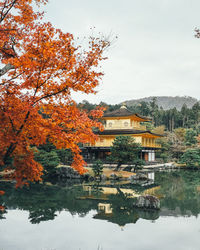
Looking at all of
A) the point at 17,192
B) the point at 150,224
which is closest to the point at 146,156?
the point at 17,192

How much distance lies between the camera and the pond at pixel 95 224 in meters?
7.08

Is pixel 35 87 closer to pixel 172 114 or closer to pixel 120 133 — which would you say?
pixel 120 133

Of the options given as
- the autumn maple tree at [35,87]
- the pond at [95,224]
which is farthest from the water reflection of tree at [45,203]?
the autumn maple tree at [35,87]

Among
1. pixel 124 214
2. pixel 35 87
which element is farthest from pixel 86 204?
pixel 35 87

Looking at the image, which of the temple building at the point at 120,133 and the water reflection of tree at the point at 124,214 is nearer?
the water reflection of tree at the point at 124,214

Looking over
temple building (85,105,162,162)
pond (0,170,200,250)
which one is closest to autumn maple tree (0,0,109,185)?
pond (0,170,200,250)

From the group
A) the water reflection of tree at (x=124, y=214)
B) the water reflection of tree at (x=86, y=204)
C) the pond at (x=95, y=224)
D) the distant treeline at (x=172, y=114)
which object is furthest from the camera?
the distant treeline at (x=172, y=114)

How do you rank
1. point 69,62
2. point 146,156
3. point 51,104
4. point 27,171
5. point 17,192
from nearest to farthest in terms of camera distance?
point 27,171 < point 69,62 < point 51,104 < point 17,192 < point 146,156

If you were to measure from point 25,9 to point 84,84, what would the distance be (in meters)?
2.42

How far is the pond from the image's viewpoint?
279 inches

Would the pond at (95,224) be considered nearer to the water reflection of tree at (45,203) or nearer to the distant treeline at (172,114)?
the water reflection of tree at (45,203)

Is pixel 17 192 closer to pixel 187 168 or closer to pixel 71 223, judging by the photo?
pixel 71 223

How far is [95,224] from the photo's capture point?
8617mm

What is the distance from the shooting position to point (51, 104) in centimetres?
539
